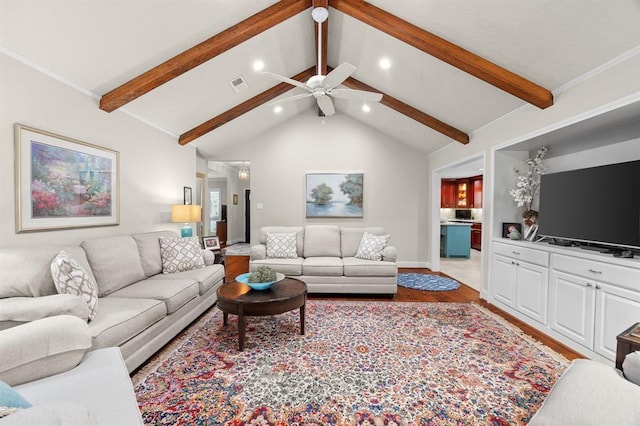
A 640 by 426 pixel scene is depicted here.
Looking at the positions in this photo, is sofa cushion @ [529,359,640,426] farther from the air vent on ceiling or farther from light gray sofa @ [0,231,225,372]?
the air vent on ceiling

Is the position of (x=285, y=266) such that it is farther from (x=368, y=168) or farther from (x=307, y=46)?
(x=307, y=46)

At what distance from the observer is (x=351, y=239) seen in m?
4.83

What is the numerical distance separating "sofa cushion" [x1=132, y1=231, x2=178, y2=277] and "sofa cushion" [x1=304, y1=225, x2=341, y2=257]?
85.8 inches

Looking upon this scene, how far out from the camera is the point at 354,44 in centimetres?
377

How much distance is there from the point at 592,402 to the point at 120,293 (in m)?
3.22

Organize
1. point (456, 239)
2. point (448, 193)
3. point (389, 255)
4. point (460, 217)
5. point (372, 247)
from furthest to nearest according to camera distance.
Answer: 1. point (448, 193)
2. point (460, 217)
3. point (456, 239)
4. point (372, 247)
5. point (389, 255)

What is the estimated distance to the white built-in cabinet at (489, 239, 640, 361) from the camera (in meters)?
2.20

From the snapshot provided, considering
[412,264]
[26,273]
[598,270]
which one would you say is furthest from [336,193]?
[26,273]

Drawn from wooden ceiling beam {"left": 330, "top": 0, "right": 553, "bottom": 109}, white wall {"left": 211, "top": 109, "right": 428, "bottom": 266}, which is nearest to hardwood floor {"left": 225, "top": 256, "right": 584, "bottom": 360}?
white wall {"left": 211, "top": 109, "right": 428, "bottom": 266}

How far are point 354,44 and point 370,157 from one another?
2673 millimetres

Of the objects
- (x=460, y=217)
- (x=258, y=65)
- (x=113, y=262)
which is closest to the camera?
(x=113, y=262)

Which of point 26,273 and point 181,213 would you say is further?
point 181,213

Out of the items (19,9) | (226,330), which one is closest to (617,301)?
(226,330)

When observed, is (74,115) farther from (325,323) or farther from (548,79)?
(548,79)
